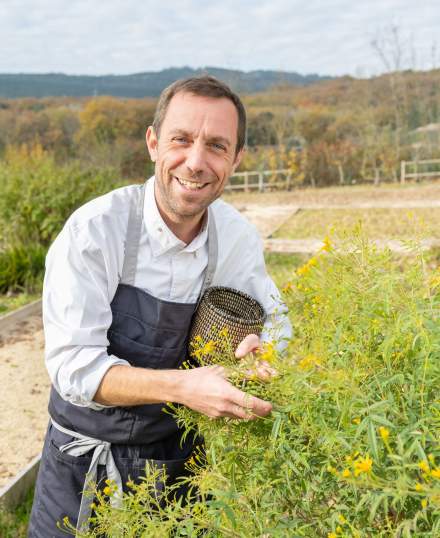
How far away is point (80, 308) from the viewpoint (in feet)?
5.52

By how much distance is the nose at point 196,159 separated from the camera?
5.89 ft

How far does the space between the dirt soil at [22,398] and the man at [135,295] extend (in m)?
1.93

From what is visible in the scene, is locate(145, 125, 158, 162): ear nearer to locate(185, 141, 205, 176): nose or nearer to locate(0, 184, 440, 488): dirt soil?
locate(185, 141, 205, 176): nose

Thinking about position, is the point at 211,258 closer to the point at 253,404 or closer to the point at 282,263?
the point at 253,404

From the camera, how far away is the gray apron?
188cm

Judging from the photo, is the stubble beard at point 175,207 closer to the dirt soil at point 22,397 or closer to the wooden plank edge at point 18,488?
the wooden plank edge at point 18,488

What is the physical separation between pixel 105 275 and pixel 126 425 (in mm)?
486

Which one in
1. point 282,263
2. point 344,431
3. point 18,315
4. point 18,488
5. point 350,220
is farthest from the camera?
point 350,220

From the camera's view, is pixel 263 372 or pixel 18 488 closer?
pixel 263 372

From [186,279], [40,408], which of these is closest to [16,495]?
[40,408]

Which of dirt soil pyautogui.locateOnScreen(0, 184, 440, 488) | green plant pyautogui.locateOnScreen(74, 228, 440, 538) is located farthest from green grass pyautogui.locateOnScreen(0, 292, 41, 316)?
green plant pyautogui.locateOnScreen(74, 228, 440, 538)

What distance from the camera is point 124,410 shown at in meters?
1.87

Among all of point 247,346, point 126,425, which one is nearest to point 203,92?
point 247,346

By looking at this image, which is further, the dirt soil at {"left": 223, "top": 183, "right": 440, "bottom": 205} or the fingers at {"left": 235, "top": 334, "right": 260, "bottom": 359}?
the dirt soil at {"left": 223, "top": 183, "right": 440, "bottom": 205}
